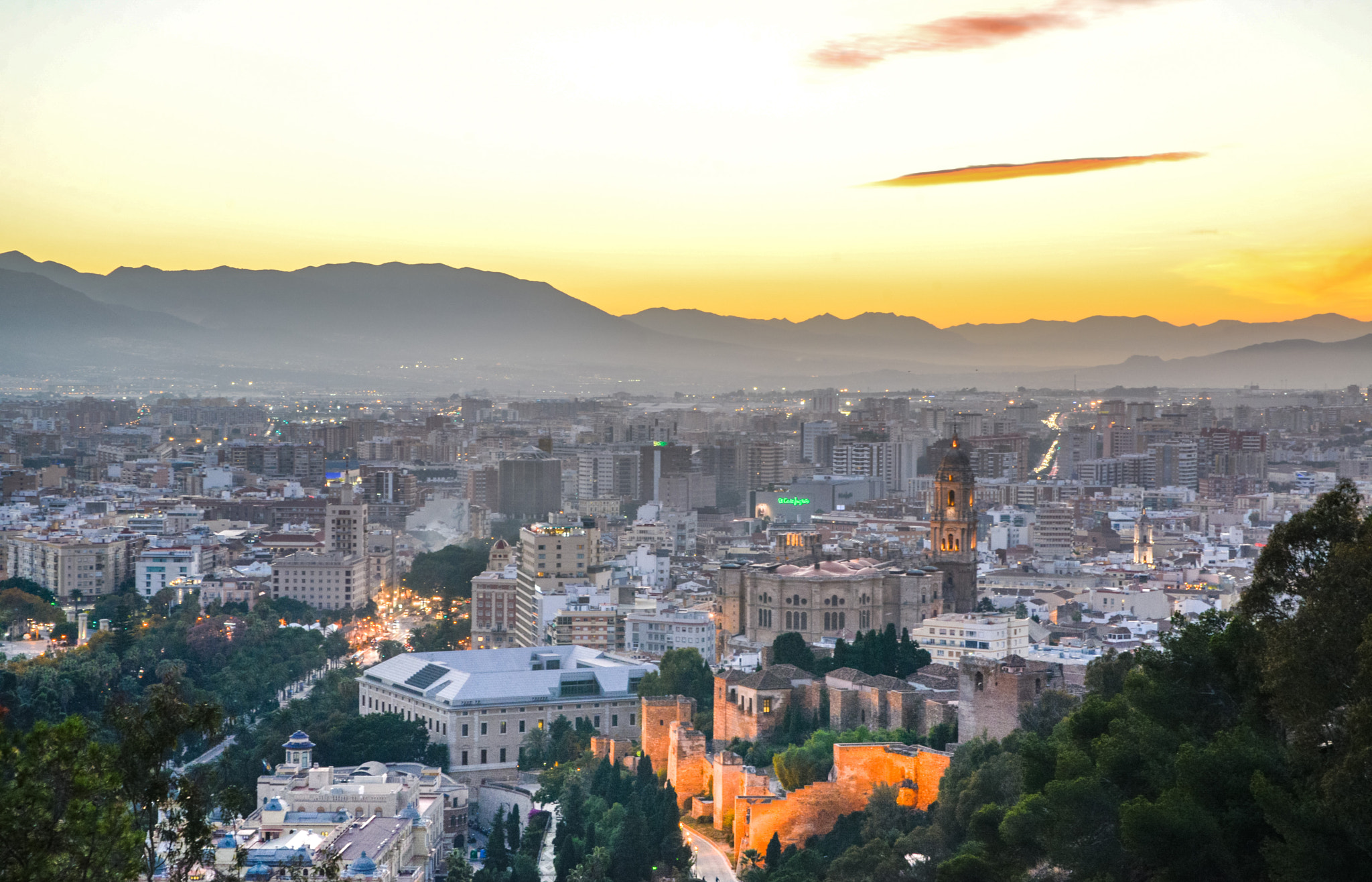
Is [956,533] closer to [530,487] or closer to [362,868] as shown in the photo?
[362,868]

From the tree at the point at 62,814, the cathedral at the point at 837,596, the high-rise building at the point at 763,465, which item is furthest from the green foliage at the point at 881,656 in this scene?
the high-rise building at the point at 763,465

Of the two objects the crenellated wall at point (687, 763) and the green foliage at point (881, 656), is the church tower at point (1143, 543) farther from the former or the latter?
the crenellated wall at point (687, 763)

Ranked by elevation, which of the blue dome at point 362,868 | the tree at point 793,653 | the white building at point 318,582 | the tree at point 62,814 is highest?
the tree at point 62,814

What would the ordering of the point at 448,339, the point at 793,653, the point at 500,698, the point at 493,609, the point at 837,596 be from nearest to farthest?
the point at 793,653, the point at 500,698, the point at 837,596, the point at 493,609, the point at 448,339

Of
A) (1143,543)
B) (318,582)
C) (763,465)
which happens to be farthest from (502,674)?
(763,465)

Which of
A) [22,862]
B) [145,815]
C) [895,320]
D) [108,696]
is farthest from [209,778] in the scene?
[895,320]

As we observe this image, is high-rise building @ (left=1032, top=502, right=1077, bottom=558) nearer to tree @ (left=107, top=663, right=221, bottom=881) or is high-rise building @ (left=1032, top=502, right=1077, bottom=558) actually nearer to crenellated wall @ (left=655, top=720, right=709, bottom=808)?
crenellated wall @ (left=655, top=720, right=709, bottom=808)
